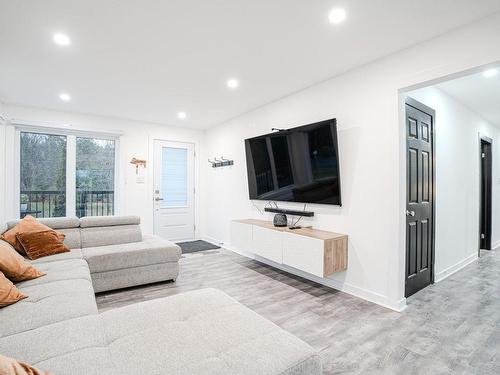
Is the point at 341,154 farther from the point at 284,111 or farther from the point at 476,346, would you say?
the point at 476,346

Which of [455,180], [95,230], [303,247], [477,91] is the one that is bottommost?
[303,247]

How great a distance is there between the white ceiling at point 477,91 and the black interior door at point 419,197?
0.44m

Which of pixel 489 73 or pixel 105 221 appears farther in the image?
pixel 105 221

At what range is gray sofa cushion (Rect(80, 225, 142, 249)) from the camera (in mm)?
3428

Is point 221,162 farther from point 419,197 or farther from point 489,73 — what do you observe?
point 489,73

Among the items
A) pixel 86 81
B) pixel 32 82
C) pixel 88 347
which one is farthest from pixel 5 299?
pixel 32 82

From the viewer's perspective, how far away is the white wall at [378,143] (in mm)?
2186

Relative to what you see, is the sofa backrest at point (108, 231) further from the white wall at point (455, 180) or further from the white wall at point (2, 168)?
the white wall at point (455, 180)

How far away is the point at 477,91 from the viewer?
11.0 ft

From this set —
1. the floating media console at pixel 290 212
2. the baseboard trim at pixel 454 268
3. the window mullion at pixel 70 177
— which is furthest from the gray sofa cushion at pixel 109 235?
the baseboard trim at pixel 454 268

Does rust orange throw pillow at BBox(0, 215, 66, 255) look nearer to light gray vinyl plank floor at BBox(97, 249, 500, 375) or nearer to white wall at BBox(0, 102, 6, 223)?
light gray vinyl plank floor at BBox(97, 249, 500, 375)

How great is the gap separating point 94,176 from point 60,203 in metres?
0.69

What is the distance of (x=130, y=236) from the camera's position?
365 cm

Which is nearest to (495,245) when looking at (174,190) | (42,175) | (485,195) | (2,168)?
(485,195)
